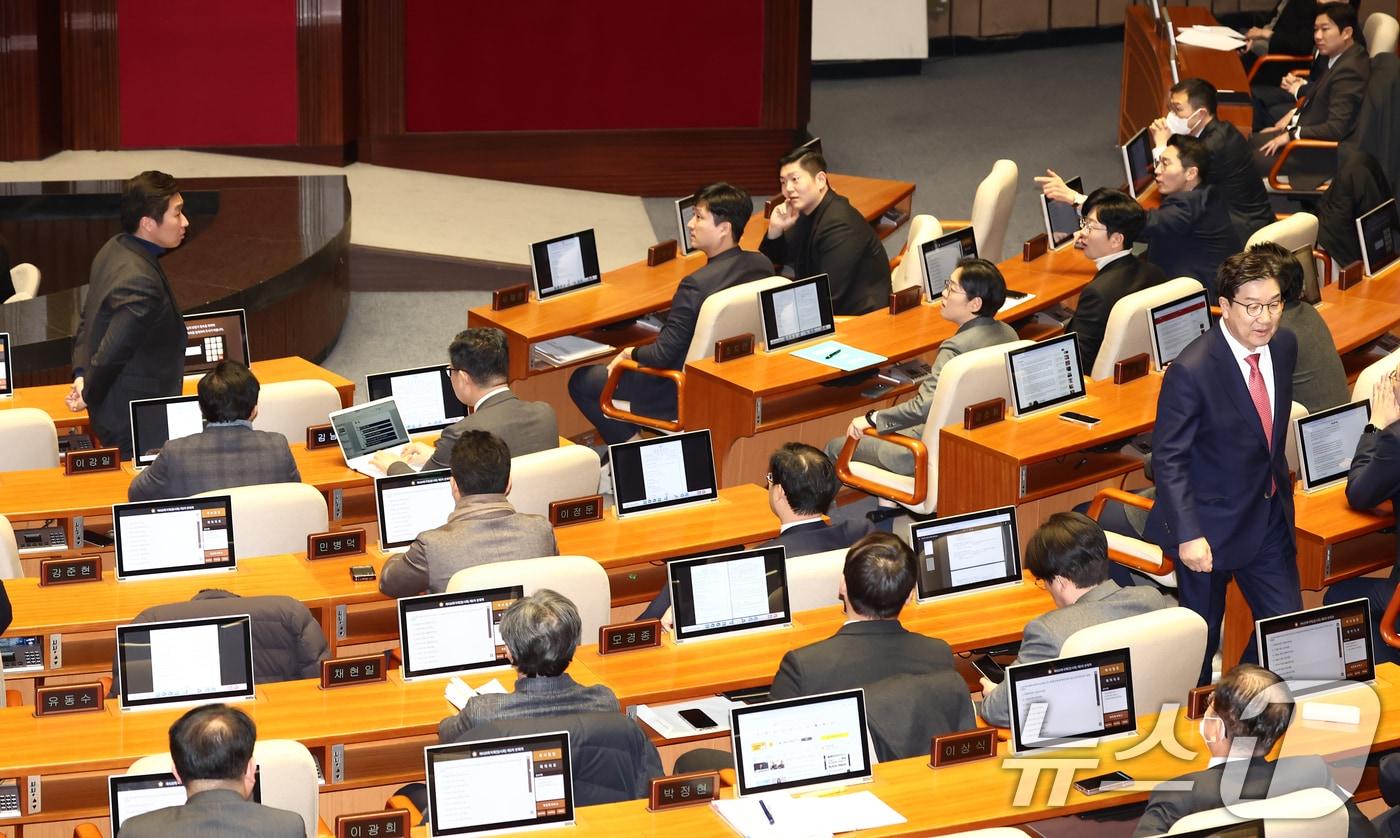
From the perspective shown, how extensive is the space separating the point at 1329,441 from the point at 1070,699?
7.09 feet

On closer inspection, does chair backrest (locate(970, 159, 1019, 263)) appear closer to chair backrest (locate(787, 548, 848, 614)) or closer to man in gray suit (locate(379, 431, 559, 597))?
chair backrest (locate(787, 548, 848, 614))

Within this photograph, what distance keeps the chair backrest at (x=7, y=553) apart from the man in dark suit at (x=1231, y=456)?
131 inches

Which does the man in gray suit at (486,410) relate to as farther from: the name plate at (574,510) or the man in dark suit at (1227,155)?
the man in dark suit at (1227,155)

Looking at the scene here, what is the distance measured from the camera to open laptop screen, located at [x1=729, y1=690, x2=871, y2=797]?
4.12 metres

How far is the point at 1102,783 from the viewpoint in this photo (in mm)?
4227

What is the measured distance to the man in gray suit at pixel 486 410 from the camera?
19.9ft

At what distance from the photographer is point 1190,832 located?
11.8 ft

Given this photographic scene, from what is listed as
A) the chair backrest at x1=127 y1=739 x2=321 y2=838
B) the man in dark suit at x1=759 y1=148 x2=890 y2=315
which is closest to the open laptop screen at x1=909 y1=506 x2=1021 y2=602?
the chair backrest at x1=127 y1=739 x2=321 y2=838

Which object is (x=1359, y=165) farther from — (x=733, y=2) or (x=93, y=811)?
(x=93, y=811)

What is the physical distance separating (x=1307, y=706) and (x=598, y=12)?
27.8ft

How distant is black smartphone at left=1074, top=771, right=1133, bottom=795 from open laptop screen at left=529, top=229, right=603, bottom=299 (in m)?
4.37

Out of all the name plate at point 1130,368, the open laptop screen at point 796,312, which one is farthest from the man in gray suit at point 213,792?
the name plate at point 1130,368

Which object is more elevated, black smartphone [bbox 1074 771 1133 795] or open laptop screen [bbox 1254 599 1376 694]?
open laptop screen [bbox 1254 599 1376 694]

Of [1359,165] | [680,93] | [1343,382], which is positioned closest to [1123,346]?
[1343,382]
